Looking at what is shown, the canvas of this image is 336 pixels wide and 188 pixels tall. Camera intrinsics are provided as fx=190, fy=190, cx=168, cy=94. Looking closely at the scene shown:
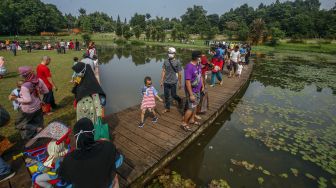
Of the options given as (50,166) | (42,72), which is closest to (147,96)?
(50,166)

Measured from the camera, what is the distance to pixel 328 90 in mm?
11844

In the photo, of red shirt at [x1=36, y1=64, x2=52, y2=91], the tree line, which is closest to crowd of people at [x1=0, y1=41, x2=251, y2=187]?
red shirt at [x1=36, y1=64, x2=52, y2=91]

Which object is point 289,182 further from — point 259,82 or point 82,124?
point 259,82

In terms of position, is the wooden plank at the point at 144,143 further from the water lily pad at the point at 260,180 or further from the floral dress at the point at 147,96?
the water lily pad at the point at 260,180

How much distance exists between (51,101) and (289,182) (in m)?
7.58

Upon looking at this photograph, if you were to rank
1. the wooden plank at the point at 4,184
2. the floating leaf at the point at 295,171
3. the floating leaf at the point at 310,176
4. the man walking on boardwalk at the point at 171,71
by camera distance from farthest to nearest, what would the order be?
the man walking on boardwalk at the point at 171,71, the floating leaf at the point at 295,171, the floating leaf at the point at 310,176, the wooden plank at the point at 4,184

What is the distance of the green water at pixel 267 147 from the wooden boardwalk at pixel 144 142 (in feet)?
1.50

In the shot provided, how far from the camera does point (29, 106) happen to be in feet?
13.6

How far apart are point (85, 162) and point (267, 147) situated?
511cm

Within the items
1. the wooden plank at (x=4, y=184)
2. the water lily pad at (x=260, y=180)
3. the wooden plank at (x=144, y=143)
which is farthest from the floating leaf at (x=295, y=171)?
the wooden plank at (x=4, y=184)

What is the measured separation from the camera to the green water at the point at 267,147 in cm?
428

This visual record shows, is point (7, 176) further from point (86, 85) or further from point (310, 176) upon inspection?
point (310, 176)

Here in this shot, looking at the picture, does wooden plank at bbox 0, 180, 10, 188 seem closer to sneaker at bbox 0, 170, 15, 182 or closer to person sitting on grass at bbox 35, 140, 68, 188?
sneaker at bbox 0, 170, 15, 182

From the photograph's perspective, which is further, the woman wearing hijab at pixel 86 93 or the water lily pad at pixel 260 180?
the water lily pad at pixel 260 180
